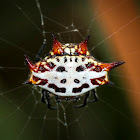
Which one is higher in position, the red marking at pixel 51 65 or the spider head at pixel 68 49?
the spider head at pixel 68 49

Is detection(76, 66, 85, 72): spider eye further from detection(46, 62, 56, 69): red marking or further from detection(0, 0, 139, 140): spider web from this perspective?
detection(0, 0, 139, 140): spider web

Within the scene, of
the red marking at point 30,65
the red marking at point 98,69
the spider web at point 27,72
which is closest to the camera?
the red marking at point 30,65

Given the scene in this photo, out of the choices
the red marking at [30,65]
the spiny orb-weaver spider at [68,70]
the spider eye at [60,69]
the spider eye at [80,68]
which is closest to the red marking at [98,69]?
→ the spiny orb-weaver spider at [68,70]

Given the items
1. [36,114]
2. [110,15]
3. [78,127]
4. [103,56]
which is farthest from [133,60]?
[36,114]

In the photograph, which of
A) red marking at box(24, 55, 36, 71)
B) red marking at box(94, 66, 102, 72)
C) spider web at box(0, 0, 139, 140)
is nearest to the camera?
red marking at box(24, 55, 36, 71)

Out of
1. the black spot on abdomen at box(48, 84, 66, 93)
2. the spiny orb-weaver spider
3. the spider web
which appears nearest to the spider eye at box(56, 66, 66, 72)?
the spiny orb-weaver spider

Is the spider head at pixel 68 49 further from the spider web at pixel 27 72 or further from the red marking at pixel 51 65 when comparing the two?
the spider web at pixel 27 72

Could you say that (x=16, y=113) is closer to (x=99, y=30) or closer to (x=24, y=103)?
(x=24, y=103)
